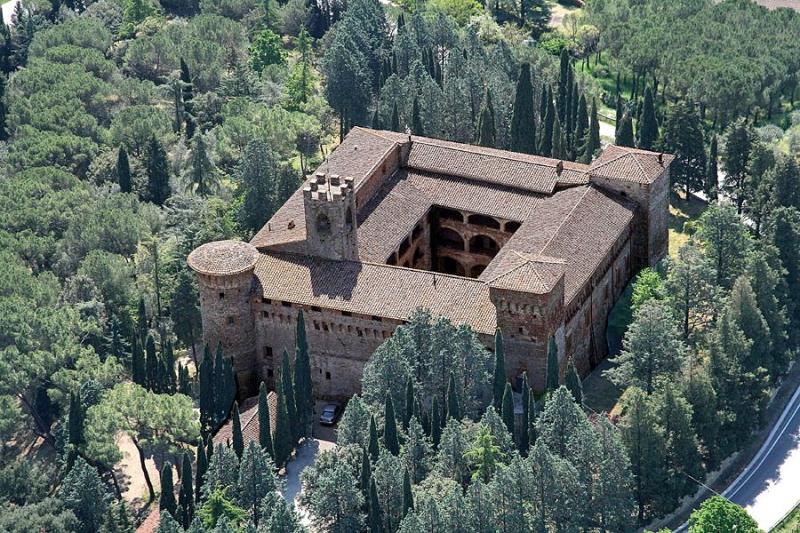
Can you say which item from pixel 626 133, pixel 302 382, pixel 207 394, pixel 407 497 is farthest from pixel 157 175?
pixel 407 497

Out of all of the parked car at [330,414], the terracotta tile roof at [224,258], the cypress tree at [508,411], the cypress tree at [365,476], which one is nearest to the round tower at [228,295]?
the terracotta tile roof at [224,258]

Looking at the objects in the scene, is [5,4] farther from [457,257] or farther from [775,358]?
[775,358]

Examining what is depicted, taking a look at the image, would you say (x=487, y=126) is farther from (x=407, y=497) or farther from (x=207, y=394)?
(x=407, y=497)

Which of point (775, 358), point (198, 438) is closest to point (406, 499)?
point (198, 438)

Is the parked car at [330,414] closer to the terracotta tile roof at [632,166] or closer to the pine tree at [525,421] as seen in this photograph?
the pine tree at [525,421]

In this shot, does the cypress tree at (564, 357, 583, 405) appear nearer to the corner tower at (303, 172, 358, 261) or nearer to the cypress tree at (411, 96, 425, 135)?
the corner tower at (303, 172, 358, 261)

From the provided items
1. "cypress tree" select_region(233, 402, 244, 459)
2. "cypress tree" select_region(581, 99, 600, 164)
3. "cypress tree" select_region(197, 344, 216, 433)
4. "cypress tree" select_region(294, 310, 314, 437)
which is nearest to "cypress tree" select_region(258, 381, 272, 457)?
"cypress tree" select_region(233, 402, 244, 459)
